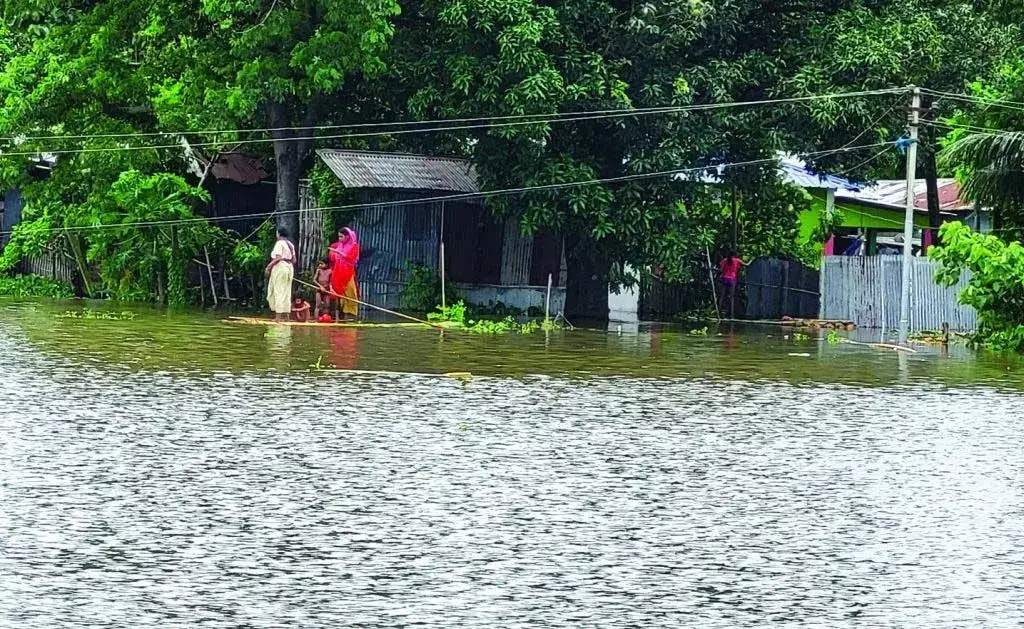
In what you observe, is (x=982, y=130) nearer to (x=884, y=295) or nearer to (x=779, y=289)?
(x=884, y=295)

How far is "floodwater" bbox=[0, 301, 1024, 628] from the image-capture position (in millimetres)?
6695

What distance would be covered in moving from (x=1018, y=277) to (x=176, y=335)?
39.6 feet

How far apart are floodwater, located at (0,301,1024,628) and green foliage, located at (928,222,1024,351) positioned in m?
6.84

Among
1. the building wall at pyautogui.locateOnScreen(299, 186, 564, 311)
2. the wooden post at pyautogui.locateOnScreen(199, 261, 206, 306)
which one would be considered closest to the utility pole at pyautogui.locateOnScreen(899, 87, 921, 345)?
the building wall at pyautogui.locateOnScreen(299, 186, 564, 311)

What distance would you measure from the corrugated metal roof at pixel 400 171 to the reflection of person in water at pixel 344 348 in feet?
22.6

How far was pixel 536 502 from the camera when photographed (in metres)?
9.23

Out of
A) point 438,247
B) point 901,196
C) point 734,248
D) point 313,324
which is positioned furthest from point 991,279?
point 901,196

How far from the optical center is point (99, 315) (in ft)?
92.8

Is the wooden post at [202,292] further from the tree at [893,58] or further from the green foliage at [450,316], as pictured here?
the tree at [893,58]

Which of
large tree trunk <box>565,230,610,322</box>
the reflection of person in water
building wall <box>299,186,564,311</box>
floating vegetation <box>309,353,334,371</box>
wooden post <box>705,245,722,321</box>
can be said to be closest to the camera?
floating vegetation <box>309,353,334,371</box>

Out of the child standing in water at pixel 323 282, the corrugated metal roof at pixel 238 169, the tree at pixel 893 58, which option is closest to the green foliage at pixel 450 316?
the child standing in water at pixel 323 282

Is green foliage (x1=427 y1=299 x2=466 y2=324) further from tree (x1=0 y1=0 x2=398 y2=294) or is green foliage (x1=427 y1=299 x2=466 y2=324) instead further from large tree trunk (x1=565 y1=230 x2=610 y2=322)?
tree (x1=0 y1=0 x2=398 y2=294)

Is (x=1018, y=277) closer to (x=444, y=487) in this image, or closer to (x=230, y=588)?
(x=444, y=487)

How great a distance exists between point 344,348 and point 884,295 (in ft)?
46.2
